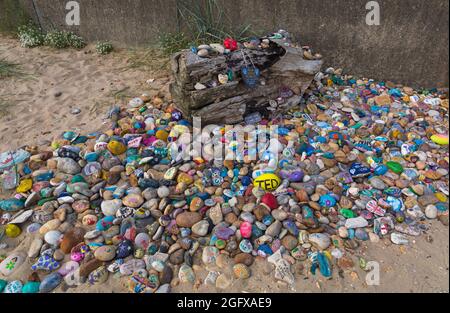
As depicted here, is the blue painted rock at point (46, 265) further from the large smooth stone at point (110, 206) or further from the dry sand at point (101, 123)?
the large smooth stone at point (110, 206)

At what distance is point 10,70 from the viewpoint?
13.2 ft

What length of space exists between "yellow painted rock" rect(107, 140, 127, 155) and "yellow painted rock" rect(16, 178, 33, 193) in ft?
2.05

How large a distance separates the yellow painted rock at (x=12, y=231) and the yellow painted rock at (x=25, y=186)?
340mm

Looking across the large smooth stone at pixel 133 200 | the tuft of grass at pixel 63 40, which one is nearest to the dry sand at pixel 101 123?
the tuft of grass at pixel 63 40

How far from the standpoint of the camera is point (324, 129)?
119 inches

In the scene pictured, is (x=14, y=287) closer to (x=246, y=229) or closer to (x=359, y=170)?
(x=246, y=229)

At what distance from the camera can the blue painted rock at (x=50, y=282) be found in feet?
6.52

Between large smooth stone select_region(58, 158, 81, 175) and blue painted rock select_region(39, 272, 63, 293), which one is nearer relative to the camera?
blue painted rock select_region(39, 272, 63, 293)

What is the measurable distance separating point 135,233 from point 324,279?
47.0 inches

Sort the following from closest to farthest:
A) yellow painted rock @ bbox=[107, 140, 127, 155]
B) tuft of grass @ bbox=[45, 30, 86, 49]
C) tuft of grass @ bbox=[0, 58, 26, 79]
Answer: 1. yellow painted rock @ bbox=[107, 140, 127, 155]
2. tuft of grass @ bbox=[0, 58, 26, 79]
3. tuft of grass @ bbox=[45, 30, 86, 49]

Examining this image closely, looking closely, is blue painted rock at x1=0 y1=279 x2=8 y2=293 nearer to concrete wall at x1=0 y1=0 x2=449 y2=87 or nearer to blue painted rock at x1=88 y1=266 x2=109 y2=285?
blue painted rock at x1=88 y1=266 x2=109 y2=285

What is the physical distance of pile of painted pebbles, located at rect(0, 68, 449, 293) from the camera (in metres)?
2.09

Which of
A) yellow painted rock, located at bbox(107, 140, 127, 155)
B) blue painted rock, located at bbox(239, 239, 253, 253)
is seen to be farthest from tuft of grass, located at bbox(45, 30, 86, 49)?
blue painted rock, located at bbox(239, 239, 253, 253)

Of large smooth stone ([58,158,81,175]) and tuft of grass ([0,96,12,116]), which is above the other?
tuft of grass ([0,96,12,116])
